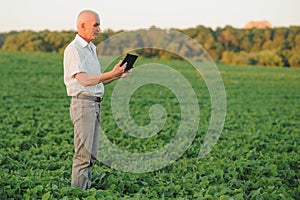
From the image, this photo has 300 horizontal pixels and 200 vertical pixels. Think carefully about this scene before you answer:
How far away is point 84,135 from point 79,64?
74cm

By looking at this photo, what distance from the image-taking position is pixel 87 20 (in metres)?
4.69

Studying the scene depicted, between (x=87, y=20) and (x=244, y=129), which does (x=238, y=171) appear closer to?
(x=87, y=20)

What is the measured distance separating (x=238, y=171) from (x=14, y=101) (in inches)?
388

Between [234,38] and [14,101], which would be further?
[234,38]

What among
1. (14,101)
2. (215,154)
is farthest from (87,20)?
(14,101)

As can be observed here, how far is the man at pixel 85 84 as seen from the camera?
15.2ft

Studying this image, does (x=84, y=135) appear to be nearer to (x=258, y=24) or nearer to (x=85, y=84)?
(x=85, y=84)

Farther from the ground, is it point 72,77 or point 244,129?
point 72,77

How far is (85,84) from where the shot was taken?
4645mm

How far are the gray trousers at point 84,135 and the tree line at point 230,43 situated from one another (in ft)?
142

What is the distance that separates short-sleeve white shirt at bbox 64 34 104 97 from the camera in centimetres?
467

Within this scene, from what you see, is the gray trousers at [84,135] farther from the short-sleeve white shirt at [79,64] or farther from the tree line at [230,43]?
the tree line at [230,43]

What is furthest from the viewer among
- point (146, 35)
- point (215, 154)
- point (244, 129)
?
point (146, 35)

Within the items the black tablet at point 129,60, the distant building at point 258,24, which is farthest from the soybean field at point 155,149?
the distant building at point 258,24
